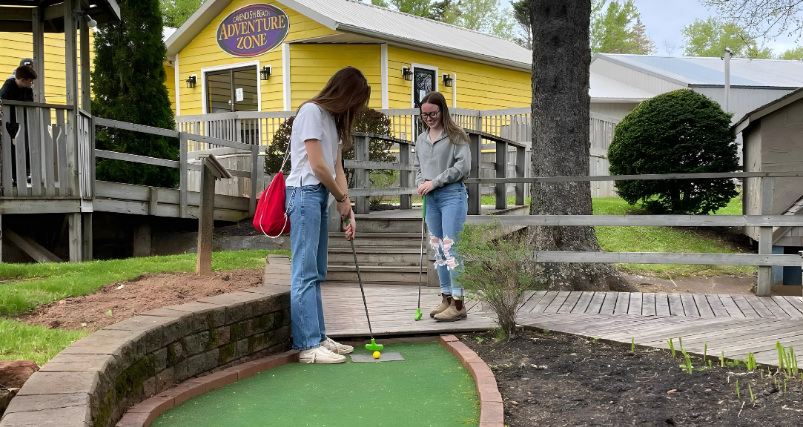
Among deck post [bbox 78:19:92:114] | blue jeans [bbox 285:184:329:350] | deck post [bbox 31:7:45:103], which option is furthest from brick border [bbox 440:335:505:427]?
deck post [bbox 31:7:45:103]

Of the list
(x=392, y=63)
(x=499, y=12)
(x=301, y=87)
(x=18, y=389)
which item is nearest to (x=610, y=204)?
(x=392, y=63)

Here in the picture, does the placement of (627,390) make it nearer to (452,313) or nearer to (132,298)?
(452,313)

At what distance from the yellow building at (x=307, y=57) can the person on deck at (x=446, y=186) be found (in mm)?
10634

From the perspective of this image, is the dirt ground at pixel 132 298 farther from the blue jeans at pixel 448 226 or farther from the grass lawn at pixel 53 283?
the blue jeans at pixel 448 226

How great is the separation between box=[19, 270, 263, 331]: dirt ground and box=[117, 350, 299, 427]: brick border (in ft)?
2.60

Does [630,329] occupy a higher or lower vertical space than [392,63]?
lower

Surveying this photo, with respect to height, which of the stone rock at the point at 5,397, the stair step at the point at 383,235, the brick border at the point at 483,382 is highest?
the stair step at the point at 383,235

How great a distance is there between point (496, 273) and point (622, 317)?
131 centimetres

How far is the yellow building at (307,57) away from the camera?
17.1 m

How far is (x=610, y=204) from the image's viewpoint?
15.2m

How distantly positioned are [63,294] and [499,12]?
1747 inches

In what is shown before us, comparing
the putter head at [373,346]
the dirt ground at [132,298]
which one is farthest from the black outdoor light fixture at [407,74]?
the putter head at [373,346]

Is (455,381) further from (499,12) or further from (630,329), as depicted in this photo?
(499,12)

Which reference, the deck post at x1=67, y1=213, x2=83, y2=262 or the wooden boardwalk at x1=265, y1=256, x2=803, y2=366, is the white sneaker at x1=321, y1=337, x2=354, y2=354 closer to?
the wooden boardwalk at x1=265, y1=256, x2=803, y2=366
